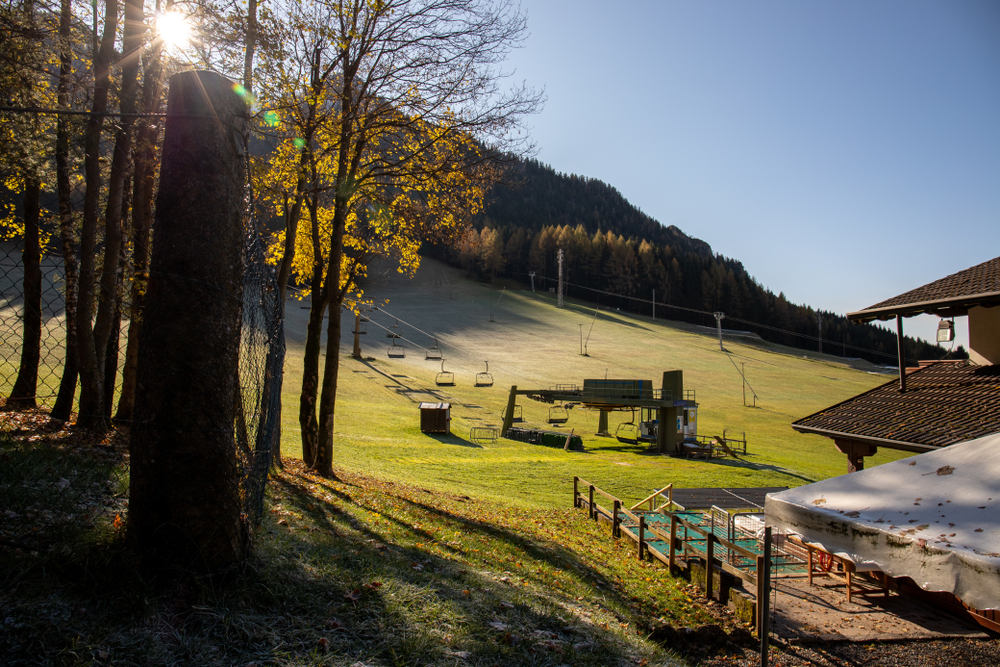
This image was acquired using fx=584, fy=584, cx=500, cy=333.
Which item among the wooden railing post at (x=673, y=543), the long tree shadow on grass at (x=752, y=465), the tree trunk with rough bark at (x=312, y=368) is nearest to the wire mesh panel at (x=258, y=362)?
the wooden railing post at (x=673, y=543)

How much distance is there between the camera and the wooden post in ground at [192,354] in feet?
12.0

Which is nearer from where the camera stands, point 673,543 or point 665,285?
point 673,543

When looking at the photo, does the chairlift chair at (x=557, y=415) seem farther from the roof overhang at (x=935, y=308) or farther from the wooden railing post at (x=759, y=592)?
the wooden railing post at (x=759, y=592)

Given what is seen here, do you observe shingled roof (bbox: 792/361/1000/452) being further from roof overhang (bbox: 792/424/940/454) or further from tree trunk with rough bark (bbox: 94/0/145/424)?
tree trunk with rough bark (bbox: 94/0/145/424)

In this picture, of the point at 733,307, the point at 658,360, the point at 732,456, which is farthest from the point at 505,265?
the point at 732,456

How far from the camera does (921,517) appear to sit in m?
5.43

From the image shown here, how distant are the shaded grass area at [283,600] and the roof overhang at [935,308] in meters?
8.27

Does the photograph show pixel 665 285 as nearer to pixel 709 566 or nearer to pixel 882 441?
pixel 882 441

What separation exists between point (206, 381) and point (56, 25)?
9271 millimetres

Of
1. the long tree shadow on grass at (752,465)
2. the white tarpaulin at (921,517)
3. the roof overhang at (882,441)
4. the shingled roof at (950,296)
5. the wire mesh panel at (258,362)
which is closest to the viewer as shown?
the wire mesh panel at (258,362)

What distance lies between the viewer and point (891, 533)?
5.34m

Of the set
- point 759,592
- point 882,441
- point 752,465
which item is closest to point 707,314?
point 752,465

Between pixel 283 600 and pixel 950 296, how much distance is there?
13.1 m

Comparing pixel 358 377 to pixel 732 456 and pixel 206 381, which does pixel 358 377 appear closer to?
pixel 732 456
